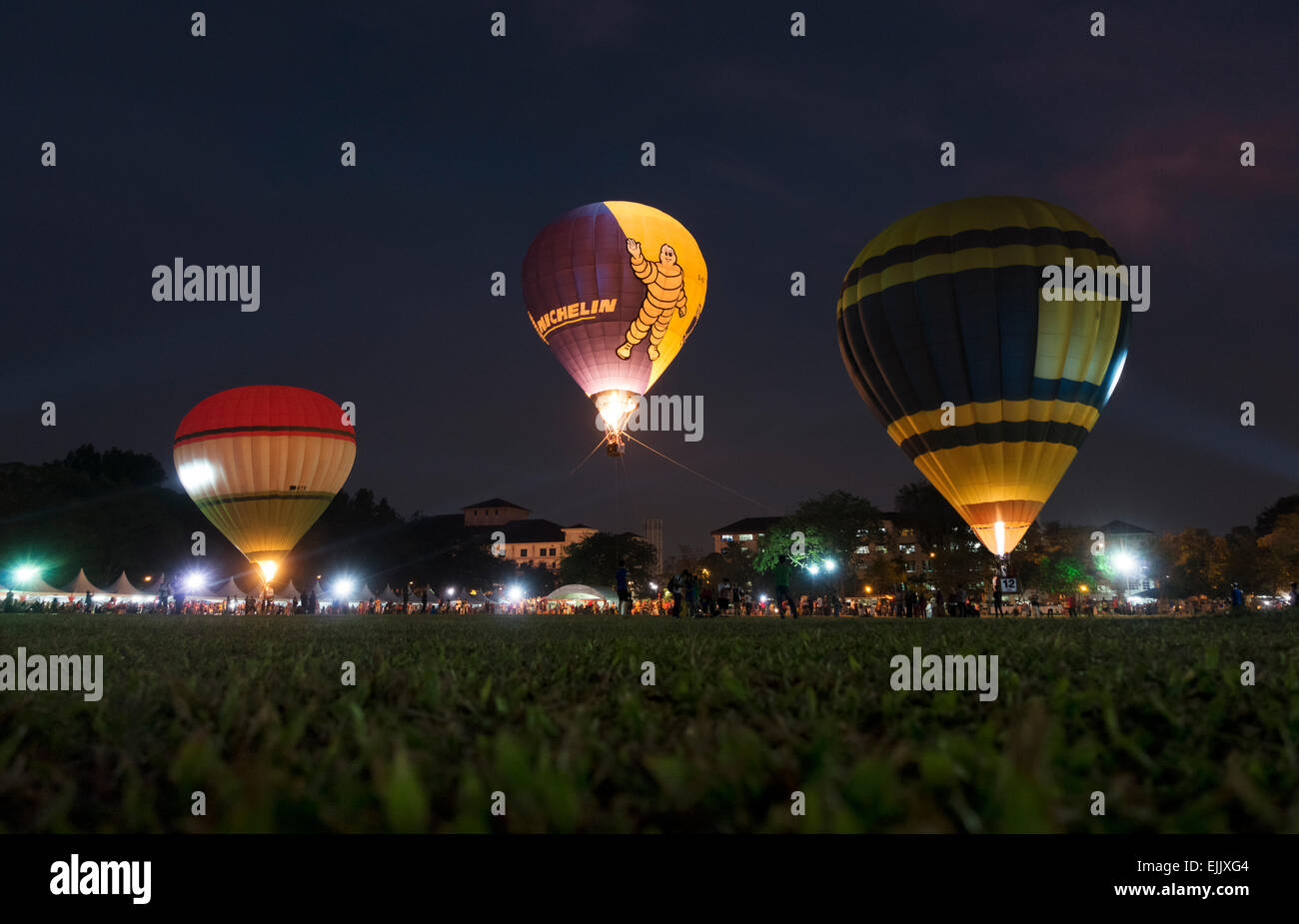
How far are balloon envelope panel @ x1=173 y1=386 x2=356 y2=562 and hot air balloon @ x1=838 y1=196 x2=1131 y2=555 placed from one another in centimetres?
2716

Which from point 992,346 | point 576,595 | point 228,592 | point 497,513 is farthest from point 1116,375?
point 497,513

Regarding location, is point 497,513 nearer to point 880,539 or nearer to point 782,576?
point 880,539

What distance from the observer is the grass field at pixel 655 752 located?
1707 millimetres

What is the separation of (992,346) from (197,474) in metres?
36.6

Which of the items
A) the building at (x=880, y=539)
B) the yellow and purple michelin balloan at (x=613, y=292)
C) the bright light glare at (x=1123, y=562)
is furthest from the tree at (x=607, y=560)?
the yellow and purple michelin balloan at (x=613, y=292)

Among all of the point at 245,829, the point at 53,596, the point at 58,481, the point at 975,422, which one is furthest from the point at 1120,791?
the point at 58,481

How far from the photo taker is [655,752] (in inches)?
89.7

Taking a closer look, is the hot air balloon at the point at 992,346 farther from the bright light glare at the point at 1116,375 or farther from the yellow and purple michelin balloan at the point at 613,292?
the yellow and purple michelin balloan at the point at 613,292

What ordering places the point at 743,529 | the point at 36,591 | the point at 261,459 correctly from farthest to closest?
1. the point at 743,529
2. the point at 36,591
3. the point at 261,459

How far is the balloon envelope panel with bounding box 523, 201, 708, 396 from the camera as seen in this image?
3155 centimetres

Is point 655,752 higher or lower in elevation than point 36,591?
higher

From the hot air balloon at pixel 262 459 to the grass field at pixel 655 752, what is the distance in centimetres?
3860


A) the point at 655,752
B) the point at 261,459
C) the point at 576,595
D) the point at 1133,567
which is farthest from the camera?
the point at 1133,567

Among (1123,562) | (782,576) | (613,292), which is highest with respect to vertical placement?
(613,292)
